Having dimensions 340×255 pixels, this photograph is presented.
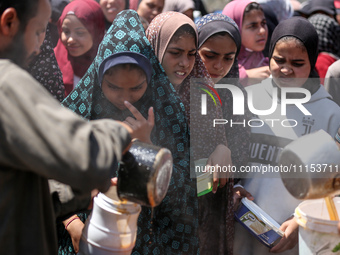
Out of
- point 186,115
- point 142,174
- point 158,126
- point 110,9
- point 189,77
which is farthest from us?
Result: point 110,9

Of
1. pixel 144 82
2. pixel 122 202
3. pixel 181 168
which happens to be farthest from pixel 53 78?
pixel 122 202

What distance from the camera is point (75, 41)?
3.32 meters

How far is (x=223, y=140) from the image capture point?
7.89ft

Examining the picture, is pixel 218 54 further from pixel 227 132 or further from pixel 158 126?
pixel 158 126

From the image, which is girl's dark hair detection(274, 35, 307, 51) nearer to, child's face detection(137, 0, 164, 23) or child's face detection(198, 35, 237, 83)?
child's face detection(198, 35, 237, 83)

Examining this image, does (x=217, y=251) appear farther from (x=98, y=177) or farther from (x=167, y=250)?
(x=98, y=177)

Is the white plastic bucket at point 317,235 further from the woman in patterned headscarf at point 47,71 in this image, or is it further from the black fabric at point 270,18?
the black fabric at point 270,18

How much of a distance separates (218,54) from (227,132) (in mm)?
467

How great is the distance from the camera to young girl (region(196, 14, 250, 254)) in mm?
2434

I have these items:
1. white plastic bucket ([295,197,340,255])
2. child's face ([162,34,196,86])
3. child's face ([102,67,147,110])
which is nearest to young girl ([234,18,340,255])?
child's face ([162,34,196,86])

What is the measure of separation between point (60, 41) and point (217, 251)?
2020mm

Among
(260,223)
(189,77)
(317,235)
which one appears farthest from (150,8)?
(317,235)

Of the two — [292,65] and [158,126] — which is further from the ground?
[292,65]

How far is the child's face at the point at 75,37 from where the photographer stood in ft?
10.9
